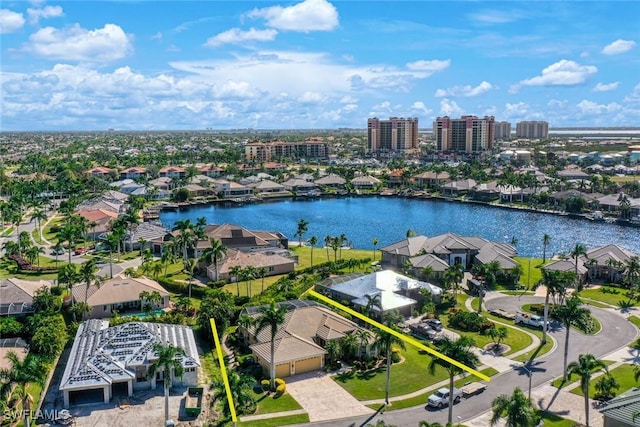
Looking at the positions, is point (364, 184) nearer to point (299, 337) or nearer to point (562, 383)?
point (299, 337)

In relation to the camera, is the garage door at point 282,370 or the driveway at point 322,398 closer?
the driveway at point 322,398

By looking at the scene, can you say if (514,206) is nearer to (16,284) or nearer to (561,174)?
(561,174)

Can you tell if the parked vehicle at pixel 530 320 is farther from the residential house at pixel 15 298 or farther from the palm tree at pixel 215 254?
the residential house at pixel 15 298

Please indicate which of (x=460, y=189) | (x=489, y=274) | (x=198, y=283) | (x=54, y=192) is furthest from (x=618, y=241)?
(x=54, y=192)

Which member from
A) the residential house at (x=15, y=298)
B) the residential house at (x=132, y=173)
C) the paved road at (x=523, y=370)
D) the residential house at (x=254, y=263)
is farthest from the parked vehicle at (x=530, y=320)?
the residential house at (x=132, y=173)

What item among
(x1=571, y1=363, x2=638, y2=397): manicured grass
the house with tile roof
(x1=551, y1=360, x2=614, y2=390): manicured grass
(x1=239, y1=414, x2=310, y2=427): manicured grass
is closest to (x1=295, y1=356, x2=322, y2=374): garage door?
the house with tile roof

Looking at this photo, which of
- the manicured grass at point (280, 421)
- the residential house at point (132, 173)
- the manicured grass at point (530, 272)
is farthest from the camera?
the residential house at point (132, 173)
